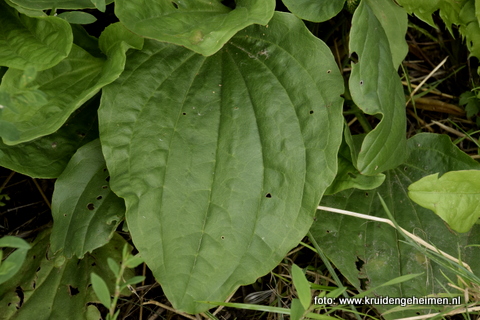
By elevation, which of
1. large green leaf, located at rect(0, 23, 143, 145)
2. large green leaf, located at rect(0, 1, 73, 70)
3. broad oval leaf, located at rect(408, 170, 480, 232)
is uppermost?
large green leaf, located at rect(0, 1, 73, 70)

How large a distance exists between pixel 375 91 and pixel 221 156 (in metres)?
0.46

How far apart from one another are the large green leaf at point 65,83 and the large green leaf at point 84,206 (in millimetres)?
197

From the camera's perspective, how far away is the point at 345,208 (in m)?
1.53

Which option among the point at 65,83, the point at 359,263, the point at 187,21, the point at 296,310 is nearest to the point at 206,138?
the point at 187,21

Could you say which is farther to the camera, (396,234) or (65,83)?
(396,234)

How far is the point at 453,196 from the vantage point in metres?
1.28

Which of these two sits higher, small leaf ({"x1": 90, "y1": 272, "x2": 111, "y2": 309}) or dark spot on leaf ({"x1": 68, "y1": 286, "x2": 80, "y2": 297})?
small leaf ({"x1": 90, "y1": 272, "x2": 111, "y2": 309})

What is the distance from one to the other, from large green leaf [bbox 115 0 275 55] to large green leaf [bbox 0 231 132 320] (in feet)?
2.55

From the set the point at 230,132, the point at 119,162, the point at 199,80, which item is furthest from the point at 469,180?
the point at 119,162

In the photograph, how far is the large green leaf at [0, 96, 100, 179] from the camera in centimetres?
134

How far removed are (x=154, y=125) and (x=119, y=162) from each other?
14cm

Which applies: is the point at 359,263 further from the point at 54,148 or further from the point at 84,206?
the point at 54,148

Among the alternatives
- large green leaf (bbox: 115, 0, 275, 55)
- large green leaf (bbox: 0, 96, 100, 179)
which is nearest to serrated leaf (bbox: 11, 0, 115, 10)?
large green leaf (bbox: 115, 0, 275, 55)

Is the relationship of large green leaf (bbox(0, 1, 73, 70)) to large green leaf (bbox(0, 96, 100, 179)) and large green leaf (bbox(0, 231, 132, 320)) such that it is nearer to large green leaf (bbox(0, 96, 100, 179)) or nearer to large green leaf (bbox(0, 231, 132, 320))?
large green leaf (bbox(0, 96, 100, 179))
